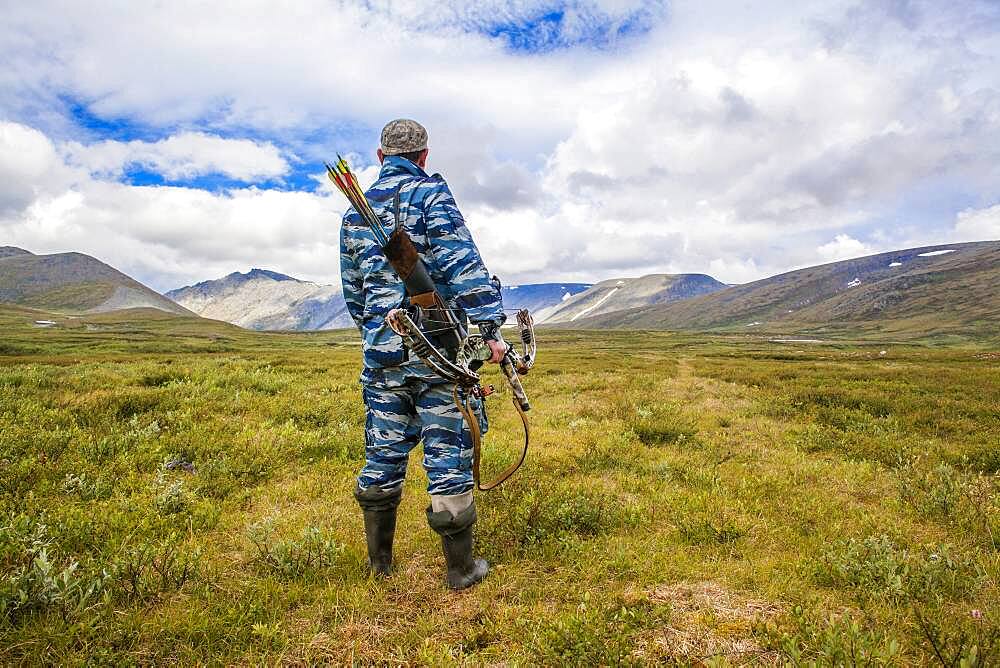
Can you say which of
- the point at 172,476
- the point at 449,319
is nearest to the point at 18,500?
the point at 172,476

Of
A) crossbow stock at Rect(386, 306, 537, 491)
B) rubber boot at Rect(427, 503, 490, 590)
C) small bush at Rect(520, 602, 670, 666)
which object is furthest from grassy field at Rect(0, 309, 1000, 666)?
crossbow stock at Rect(386, 306, 537, 491)

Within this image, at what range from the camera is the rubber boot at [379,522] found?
15.3ft

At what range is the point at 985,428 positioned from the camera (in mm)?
10461

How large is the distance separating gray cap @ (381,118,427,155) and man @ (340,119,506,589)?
0.03m

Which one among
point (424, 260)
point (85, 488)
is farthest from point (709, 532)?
point (85, 488)

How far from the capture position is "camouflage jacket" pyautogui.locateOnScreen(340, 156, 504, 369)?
14.5 ft

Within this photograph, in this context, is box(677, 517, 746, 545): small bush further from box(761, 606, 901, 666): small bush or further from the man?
the man

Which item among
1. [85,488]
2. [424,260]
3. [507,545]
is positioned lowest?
[507,545]

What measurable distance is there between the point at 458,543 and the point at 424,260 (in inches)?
105

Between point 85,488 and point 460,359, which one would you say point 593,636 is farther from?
point 85,488

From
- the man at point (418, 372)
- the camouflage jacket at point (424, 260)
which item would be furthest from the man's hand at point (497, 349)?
the camouflage jacket at point (424, 260)

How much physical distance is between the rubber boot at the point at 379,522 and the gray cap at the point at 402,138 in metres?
3.30

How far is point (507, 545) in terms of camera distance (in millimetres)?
5219

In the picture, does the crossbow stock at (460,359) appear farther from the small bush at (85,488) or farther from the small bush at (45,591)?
the small bush at (85,488)
